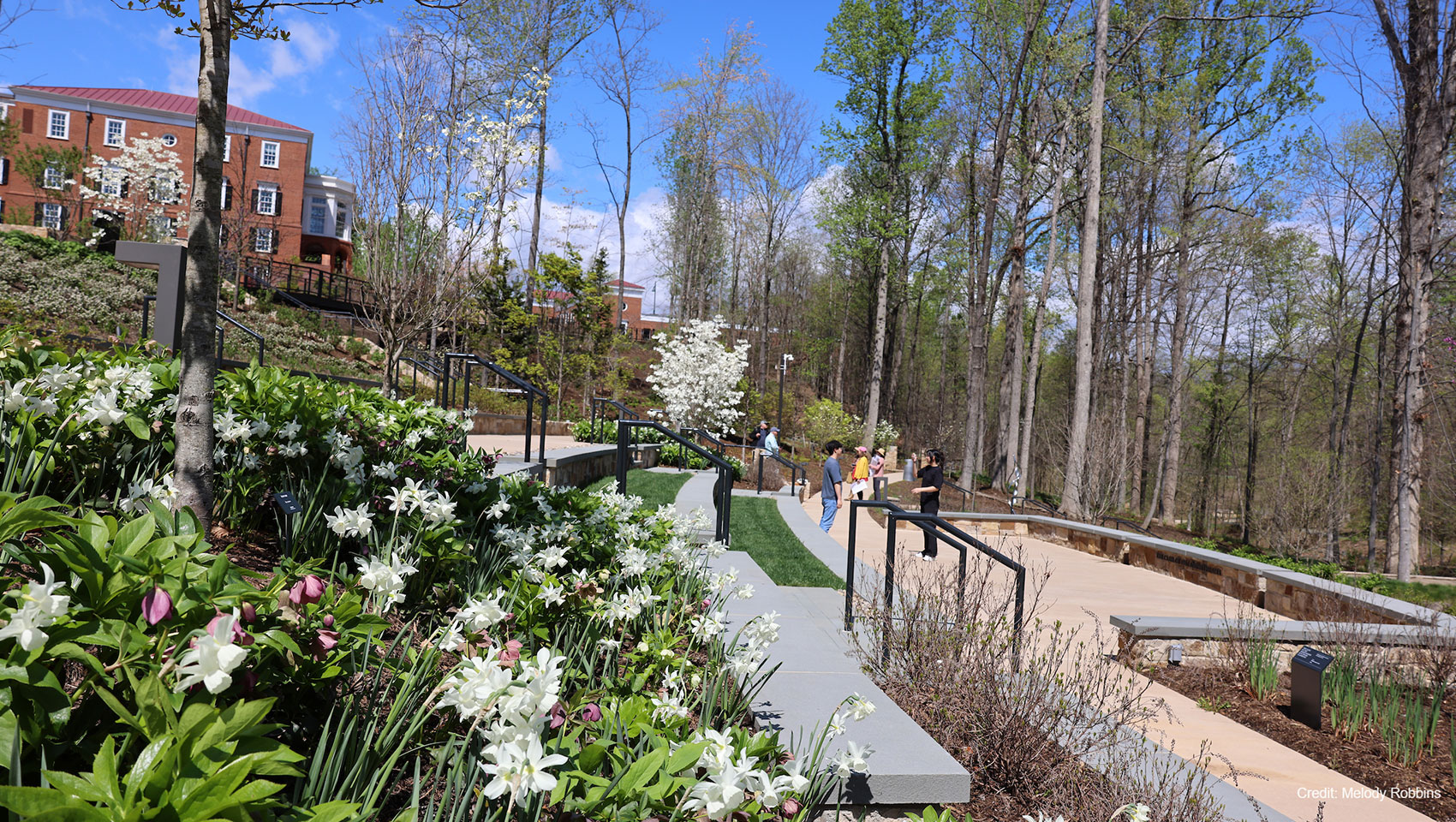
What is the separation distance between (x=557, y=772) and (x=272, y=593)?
0.74 metres

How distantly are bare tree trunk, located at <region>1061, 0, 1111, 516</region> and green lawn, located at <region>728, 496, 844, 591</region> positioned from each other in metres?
6.78

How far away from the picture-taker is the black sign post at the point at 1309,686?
5.10m

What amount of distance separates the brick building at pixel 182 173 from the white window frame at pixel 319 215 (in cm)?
5

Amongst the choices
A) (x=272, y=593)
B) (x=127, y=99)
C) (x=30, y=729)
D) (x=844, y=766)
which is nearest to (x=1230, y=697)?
(x=844, y=766)

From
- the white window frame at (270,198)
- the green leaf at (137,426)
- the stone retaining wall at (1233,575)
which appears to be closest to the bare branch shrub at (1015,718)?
the green leaf at (137,426)

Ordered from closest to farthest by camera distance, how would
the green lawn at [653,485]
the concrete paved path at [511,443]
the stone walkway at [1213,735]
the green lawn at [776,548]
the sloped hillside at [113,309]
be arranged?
1. the stone walkway at [1213,735]
2. the green lawn at [776,548]
3. the green lawn at [653,485]
4. the concrete paved path at [511,443]
5. the sloped hillside at [113,309]

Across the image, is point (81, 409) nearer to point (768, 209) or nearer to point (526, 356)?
point (526, 356)

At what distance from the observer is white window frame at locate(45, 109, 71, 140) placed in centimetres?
3612

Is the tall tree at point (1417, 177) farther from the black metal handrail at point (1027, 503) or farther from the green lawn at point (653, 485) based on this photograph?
the green lawn at point (653, 485)

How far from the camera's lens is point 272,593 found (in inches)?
68.3

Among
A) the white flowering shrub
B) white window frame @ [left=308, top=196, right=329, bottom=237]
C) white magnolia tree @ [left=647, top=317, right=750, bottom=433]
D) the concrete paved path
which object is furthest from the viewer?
white window frame @ [left=308, top=196, right=329, bottom=237]

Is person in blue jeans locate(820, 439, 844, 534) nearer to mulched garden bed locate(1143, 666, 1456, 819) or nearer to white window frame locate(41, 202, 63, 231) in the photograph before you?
mulched garden bed locate(1143, 666, 1456, 819)

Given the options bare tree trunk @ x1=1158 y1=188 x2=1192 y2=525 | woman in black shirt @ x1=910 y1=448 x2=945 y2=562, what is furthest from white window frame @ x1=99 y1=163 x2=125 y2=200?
bare tree trunk @ x1=1158 y1=188 x2=1192 y2=525

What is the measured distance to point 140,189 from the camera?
98.3 ft
